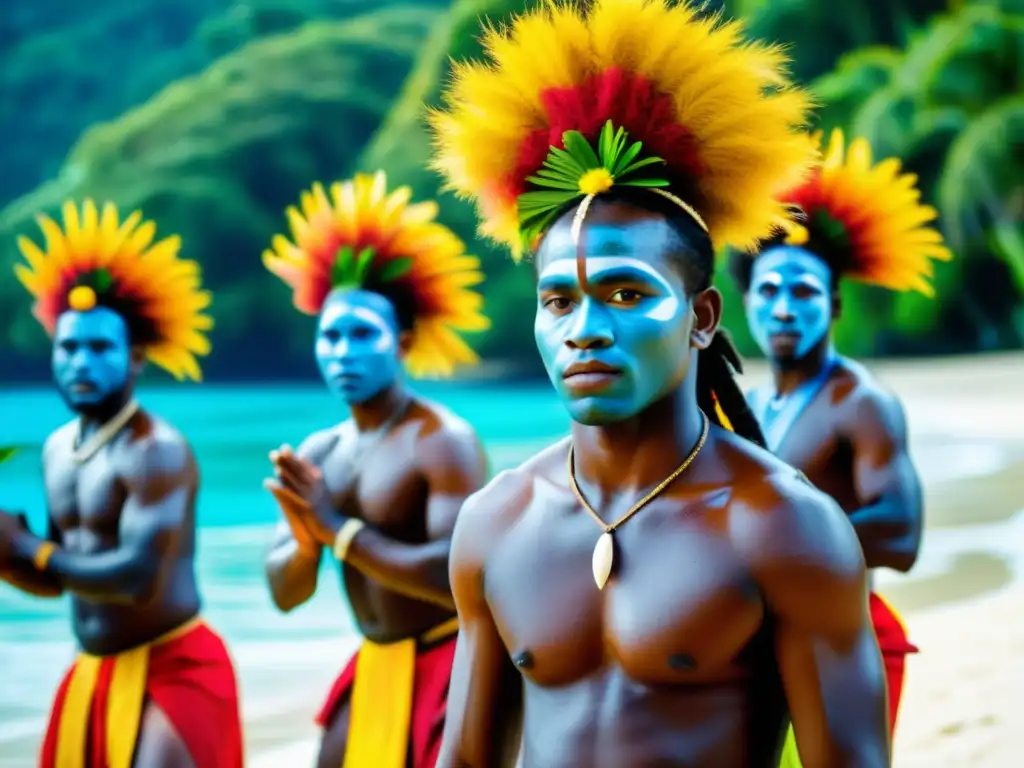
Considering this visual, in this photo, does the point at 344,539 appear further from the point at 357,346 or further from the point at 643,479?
the point at 643,479

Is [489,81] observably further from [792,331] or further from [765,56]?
[792,331]

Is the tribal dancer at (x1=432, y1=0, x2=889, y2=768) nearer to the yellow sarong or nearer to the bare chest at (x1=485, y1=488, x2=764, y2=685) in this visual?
the bare chest at (x1=485, y1=488, x2=764, y2=685)

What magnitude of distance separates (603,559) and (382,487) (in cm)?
185

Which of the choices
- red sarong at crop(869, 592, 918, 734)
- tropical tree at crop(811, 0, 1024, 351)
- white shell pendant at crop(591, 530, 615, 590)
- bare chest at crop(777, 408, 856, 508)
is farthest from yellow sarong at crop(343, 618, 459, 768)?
tropical tree at crop(811, 0, 1024, 351)

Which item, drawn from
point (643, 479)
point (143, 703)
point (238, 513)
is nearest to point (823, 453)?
point (643, 479)

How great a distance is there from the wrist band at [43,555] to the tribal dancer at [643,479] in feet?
6.56

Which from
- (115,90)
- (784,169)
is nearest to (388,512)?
(784,169)

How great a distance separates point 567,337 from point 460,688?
0.56 metres

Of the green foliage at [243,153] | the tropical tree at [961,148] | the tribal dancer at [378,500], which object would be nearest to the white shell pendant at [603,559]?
the tribal dancer at [378,500]

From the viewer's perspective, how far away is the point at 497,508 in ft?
6.55

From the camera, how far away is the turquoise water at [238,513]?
8.12 meters

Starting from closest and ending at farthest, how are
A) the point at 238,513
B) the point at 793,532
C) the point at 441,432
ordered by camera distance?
the point at 793,532
the point at 441,432
the point at 238,513

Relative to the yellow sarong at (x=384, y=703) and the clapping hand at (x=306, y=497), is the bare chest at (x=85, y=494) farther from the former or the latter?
the yellow sarong at (x=384, y=703)

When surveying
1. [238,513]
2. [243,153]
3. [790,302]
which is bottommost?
[790,302]
